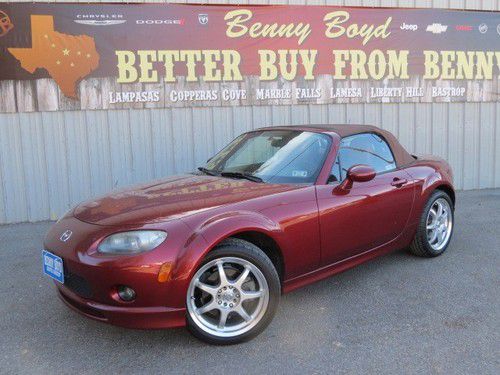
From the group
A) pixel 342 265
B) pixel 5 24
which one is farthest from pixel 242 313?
pixel 5 24

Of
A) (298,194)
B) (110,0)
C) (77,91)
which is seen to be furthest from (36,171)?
(298,194)

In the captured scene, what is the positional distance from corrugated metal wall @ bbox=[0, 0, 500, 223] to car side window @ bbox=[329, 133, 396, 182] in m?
3.15

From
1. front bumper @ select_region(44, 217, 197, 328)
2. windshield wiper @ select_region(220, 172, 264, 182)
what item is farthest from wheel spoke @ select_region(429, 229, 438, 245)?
front bumper @ select_region(44, 217, 197, 328)

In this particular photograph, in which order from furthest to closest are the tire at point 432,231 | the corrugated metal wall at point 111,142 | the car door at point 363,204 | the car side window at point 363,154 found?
the corrugated metal wall at point 111,142 → the tire at point 432,231 → the car side window at point 363,154 → the car door at point 363,204

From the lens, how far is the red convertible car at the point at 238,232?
2822mm

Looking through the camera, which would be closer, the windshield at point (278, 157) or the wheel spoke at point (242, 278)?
the wheel spoke at point (242, 278)

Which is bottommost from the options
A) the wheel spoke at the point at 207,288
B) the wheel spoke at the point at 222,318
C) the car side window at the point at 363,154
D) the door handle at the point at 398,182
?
the wheel spoke at the point at 222,318

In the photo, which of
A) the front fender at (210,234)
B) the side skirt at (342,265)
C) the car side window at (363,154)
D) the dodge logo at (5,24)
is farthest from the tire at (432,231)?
the dodge logo at (5,24)

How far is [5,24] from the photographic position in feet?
21.2

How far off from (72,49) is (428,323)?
5696mm

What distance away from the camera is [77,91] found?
6703 mm

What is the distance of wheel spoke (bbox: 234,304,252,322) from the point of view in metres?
3.05

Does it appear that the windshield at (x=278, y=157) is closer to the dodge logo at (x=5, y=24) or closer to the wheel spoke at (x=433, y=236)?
the wheel spoke at (x=433, y=236)

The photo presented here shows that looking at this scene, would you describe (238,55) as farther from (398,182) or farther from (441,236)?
(441,236)
